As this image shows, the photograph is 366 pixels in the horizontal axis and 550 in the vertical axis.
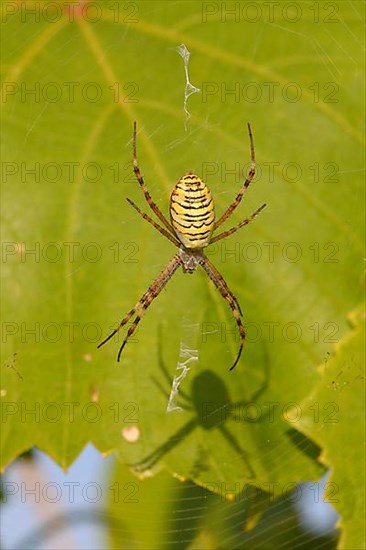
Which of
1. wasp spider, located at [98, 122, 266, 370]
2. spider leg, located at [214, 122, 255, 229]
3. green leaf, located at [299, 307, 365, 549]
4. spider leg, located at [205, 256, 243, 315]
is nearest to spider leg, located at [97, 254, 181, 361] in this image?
wasp spider, located at [98, 122, 266, 370]

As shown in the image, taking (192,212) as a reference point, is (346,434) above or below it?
below

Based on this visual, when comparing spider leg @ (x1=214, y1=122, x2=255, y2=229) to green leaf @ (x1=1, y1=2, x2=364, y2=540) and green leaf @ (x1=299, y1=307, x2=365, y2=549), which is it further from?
green leaf @ (x1=299, y1=307, x2=365, y2=549)

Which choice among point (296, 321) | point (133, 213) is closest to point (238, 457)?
point (296, 321)

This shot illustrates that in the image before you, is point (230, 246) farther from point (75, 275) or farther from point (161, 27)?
point (161, 27)

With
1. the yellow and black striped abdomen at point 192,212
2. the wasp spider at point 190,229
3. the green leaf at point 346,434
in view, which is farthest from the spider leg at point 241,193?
the green leaf at point 346,434

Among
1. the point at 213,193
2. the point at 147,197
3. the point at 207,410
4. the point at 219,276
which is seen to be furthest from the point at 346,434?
the point at 147,197

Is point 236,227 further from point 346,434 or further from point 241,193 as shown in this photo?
point 346,434
